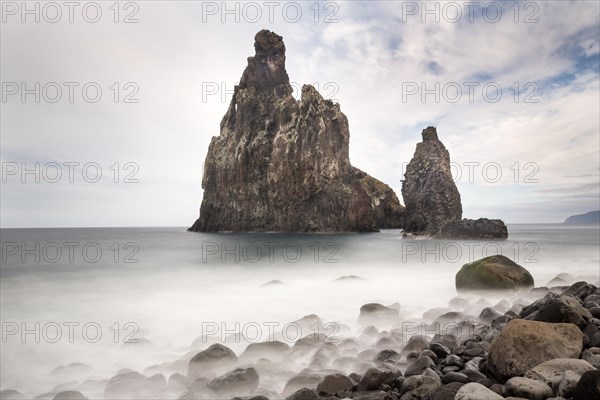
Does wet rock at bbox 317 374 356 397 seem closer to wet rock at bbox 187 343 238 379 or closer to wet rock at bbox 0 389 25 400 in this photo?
wet rock at bbox 187 343 238 379

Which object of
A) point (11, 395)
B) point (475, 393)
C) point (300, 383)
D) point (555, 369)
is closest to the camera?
point (475, 393)

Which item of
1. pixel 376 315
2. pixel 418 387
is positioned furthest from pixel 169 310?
pixel 418 387

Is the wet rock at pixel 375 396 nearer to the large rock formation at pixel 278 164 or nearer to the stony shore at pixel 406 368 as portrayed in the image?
the stony shore at pixel 406 368

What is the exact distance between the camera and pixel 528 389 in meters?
4.36

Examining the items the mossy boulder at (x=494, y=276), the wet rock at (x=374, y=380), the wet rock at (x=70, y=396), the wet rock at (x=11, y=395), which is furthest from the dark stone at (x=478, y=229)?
the wet rock at (x=11, y=395)

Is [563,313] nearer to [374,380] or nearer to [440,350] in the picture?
[440,350]

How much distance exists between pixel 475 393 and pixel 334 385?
2100mm

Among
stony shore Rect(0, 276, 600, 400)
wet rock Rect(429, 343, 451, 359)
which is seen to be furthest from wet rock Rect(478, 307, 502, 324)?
wet rock Rect(429, 343, 451, 359)

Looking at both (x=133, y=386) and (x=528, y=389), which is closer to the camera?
(x=528, y=389)

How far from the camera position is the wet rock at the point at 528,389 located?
4301 millimetres

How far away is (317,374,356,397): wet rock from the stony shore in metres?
0.01

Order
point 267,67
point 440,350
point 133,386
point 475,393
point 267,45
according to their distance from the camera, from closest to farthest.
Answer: point 475,393
point 133,386
point 440,350
point 267,67
point 267,45

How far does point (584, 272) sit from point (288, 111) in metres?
80.3

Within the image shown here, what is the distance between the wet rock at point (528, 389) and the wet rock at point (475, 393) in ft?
1.52
